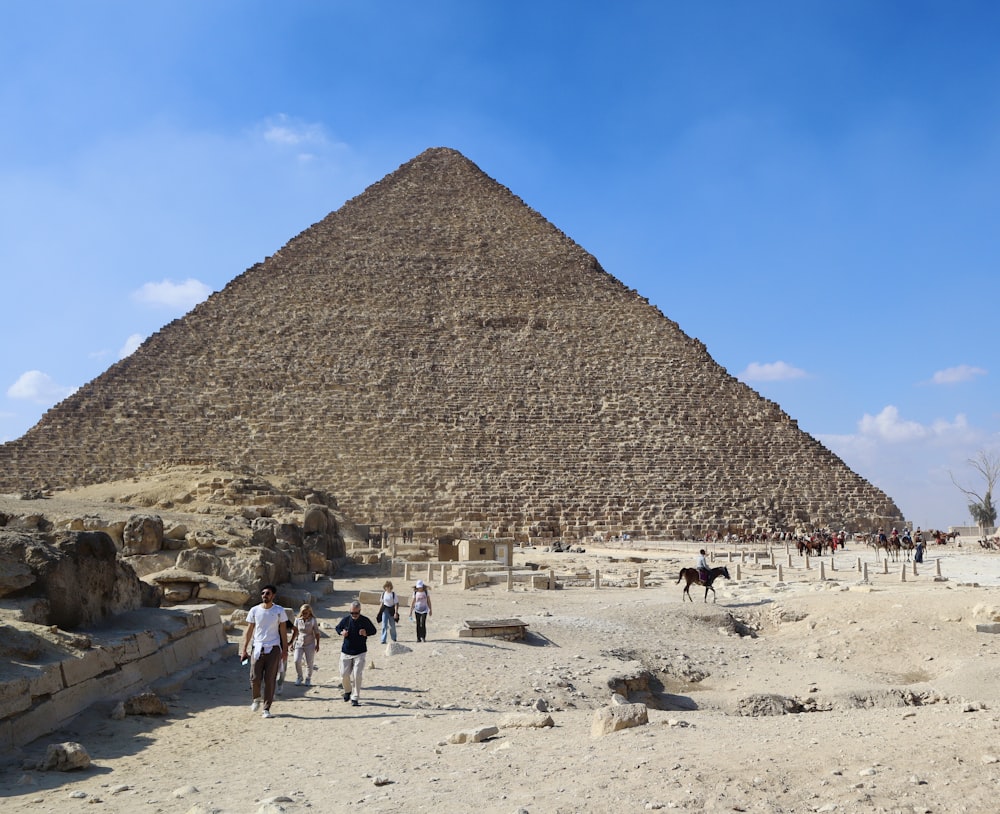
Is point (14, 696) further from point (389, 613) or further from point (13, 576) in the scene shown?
point (389, 613)

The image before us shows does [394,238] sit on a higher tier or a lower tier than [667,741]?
higher

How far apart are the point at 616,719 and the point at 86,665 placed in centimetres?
320

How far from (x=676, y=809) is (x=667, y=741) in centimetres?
107

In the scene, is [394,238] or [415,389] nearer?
[415,389]

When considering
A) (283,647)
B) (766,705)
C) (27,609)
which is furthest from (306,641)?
(766,705)

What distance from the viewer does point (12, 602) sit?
6.60 meters

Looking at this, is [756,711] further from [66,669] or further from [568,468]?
[568,468]

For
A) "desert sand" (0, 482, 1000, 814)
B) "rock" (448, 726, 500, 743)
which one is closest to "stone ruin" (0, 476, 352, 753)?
"desert sand" (0, 482, 1000, 814)

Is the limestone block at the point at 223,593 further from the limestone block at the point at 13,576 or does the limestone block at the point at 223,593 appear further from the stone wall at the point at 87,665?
the limestone block at the point at 13,576

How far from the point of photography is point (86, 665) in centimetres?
628

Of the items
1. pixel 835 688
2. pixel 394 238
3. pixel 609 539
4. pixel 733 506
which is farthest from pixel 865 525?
pixel 835 688

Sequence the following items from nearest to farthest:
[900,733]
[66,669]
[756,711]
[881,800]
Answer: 1. [881,800]
2. [900,733]
3. [66,669]
4. [756,711]

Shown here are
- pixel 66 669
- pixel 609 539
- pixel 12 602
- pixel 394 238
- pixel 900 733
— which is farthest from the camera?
pixel 394 238

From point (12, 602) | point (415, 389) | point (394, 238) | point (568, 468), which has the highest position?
point (394, 238)
